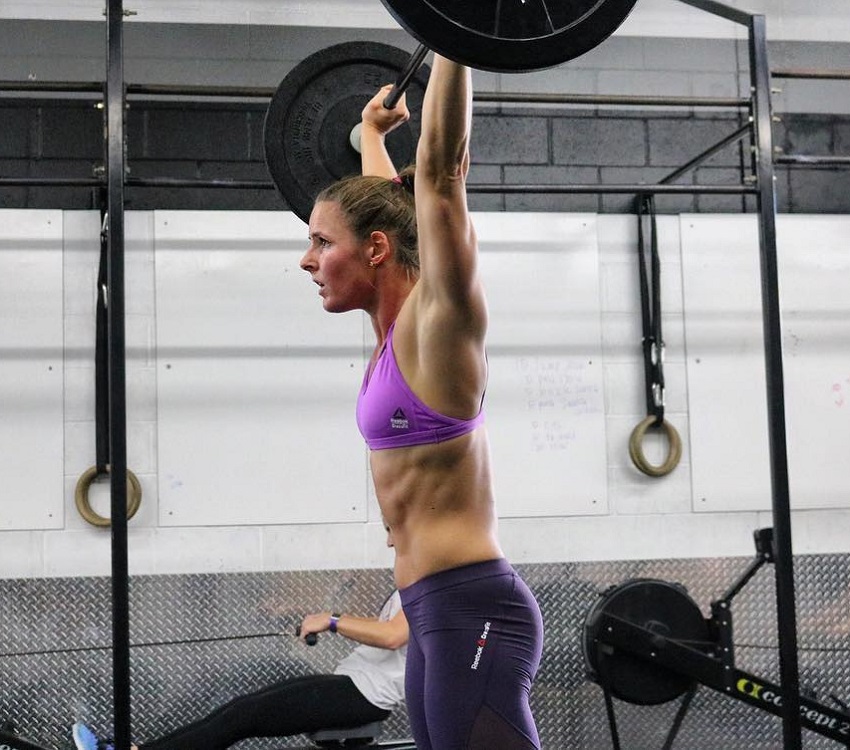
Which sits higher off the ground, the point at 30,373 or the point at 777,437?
the point at 30,373

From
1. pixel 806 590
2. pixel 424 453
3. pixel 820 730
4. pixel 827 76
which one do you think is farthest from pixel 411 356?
pixel 806 590

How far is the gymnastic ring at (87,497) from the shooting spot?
3.51 meters

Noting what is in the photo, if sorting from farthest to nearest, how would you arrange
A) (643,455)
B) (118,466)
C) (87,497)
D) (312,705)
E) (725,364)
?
(725,364) < (643,455) < (87,497) < (312,705) < (118,466)

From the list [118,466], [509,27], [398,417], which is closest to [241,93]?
[118,466]

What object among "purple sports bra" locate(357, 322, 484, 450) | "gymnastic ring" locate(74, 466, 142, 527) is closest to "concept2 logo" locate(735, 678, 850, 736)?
"gymnastic ring" locate(74, 466, 142, 527)

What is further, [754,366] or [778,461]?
[754,366]

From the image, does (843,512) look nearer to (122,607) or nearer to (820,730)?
(820,730)

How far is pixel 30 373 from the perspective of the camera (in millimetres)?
3633

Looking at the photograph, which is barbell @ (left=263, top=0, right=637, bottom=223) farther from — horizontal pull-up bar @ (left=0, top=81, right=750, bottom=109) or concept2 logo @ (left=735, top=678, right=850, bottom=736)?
concept2 logo @ (left=735, top=678, right=850, bottom=736)

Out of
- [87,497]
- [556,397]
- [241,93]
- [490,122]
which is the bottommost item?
[87,497]

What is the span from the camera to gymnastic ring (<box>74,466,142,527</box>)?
3512 mm

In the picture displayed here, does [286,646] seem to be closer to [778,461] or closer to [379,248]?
[778,461]

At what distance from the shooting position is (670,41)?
164 inches

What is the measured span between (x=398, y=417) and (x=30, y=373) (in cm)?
246
